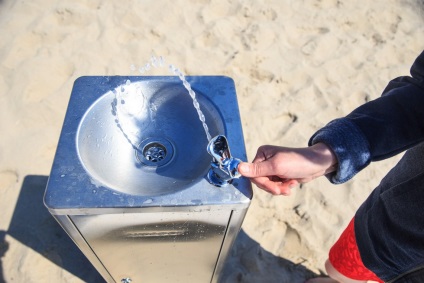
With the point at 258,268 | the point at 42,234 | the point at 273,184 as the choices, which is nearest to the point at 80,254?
the point at 42,234

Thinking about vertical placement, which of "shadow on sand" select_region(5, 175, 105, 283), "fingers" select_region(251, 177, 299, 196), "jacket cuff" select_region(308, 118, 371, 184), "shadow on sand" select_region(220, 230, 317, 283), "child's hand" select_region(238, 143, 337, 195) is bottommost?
"shadow on sand" select_region(220, 230, 317, 283)

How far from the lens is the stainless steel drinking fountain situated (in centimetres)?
84

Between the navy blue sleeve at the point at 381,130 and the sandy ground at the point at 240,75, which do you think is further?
the sandy ground at the point at 240,75

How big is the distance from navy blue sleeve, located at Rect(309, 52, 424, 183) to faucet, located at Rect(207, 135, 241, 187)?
0.27 metres

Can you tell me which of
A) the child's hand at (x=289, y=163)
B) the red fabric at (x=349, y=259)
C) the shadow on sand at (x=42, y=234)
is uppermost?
the child's hand at (x=289, y=163)

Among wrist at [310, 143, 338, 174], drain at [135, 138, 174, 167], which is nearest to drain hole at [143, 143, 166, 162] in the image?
drain at [135, 138, 174, 167]

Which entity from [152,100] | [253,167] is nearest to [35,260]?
[152,100]

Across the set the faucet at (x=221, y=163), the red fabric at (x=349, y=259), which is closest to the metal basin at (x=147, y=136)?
the faucet at (x=221, y=163)

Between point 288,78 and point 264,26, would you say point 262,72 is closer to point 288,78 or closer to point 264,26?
point 288,78

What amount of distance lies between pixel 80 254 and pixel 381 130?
144cm

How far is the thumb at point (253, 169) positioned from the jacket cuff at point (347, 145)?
19 cm

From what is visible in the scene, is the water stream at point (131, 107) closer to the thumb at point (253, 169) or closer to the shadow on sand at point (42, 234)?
the thumb at point (253, 169)

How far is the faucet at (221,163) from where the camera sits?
839 mm

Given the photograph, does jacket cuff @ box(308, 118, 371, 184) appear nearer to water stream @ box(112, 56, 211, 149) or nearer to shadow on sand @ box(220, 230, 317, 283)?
water stream @ box(112, 56, 211, 149)
